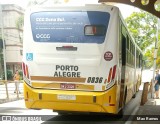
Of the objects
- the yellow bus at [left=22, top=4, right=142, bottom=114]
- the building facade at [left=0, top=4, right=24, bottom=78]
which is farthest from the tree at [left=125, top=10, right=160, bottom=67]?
the yellow bus at [left=22, top=4, right=142, bottom=114]

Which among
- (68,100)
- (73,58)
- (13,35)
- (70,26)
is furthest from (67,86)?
(13,35)

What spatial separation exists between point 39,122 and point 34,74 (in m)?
2.10

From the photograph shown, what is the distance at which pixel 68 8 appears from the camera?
392 inches

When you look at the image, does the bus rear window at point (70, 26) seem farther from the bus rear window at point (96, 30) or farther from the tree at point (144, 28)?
the tree at point (144, 28)

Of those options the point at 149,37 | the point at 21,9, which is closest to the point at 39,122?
the point at 149,37

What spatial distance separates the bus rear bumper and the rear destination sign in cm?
46

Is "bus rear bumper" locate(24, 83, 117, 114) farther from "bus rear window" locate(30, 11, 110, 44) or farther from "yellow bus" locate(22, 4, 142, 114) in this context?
"bus rear window" locate(30, 11, 110, 44)

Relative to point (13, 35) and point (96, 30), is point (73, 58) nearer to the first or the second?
point (96, 30)

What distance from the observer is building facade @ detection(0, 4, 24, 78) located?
242ft

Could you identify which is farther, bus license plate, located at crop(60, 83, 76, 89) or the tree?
the tree

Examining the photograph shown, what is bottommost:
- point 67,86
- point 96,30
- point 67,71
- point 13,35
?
point 67,86

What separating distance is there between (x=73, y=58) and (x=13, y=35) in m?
67.5

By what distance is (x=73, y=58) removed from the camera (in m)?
9.84

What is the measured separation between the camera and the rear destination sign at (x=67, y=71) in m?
9.80
